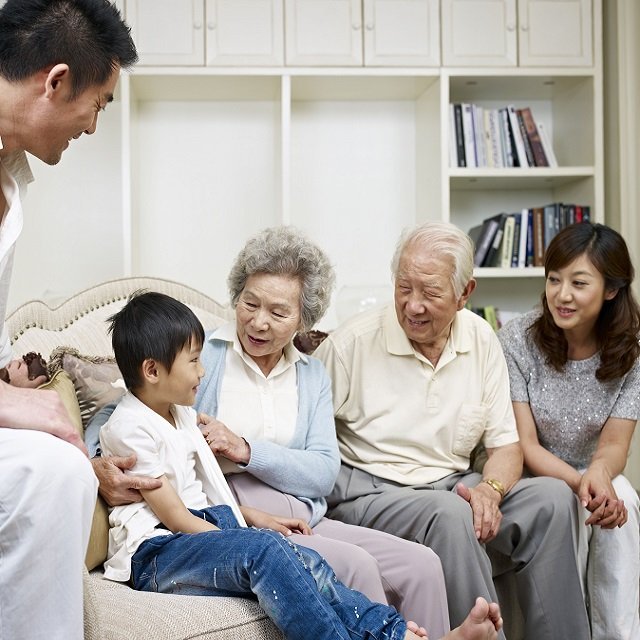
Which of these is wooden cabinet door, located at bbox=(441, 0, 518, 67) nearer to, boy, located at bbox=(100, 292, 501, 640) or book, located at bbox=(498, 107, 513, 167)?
book, located at bbox=(498, 107, 513, 167)

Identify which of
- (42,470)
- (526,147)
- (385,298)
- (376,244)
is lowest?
(42,470)

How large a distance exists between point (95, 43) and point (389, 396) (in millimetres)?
1214

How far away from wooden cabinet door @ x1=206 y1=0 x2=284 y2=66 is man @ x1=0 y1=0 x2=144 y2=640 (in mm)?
2269

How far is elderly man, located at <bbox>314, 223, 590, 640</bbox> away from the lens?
216cm

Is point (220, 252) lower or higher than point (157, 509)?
higher

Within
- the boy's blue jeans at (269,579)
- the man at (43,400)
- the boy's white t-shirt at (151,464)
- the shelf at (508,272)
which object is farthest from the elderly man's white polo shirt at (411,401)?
the shelf at (508,272)

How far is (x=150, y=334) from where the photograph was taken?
71.8 inches

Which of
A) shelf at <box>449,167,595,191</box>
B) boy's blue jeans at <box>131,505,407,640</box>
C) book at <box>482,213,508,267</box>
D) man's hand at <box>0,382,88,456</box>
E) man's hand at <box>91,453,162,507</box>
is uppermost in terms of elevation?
shelf at <box>449,167,595,191</box>

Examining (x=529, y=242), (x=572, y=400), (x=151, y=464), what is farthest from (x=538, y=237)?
(x=151, y=464)

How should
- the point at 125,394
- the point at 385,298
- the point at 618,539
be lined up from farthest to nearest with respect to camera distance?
the point at 385,298
the point at 618,539
the point at 125,394

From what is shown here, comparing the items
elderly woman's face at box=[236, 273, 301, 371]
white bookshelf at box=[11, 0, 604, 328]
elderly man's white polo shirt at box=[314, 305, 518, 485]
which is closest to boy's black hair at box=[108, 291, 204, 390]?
elderly woman's face at box=[236, 273, 301, 371]

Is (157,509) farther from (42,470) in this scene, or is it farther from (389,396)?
(389,396)

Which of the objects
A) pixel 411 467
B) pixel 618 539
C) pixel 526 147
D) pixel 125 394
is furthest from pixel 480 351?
pixel 526 147

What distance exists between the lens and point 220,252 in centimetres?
414
